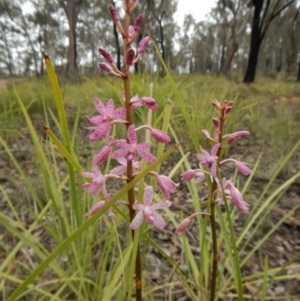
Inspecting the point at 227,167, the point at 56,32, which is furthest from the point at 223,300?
the point at 56,32

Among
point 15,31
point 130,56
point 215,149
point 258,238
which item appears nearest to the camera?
point 130,56

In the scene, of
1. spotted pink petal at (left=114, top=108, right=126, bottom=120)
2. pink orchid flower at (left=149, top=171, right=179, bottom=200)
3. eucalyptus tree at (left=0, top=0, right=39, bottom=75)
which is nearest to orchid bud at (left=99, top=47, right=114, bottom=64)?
spotted pink petal at (left=114, top=108, right=126, bottom=120)

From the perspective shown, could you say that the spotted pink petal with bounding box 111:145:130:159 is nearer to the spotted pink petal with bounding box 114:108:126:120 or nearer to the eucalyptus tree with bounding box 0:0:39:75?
the spotted pink petal with bounding box 114:108:126:120

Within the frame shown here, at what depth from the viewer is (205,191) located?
2.34 m

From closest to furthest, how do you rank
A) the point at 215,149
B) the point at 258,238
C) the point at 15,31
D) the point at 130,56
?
1. the point at 130,56
2. the point at 215,149
3. the point at 258,238
4. the point at 15,31

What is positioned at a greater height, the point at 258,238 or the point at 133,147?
the point at 133,147

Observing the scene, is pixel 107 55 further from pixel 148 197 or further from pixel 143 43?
pixel 148 197

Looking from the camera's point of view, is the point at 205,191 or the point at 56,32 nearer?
the point at 205,191

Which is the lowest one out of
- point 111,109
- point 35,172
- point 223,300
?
point 223,300

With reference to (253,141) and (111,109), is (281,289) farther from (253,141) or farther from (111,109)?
(253,141)

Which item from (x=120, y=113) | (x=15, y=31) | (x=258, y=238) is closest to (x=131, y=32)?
(x=120, y=113)

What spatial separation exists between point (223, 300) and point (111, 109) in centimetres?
109

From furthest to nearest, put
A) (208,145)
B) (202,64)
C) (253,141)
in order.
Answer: (202,64)
(253,141)
(208,145)

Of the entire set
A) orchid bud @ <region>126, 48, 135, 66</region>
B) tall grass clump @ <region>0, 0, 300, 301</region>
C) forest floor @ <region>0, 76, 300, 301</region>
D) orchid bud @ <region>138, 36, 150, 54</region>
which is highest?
orchid bud @ <region>138, 36, 150, 54</region>
